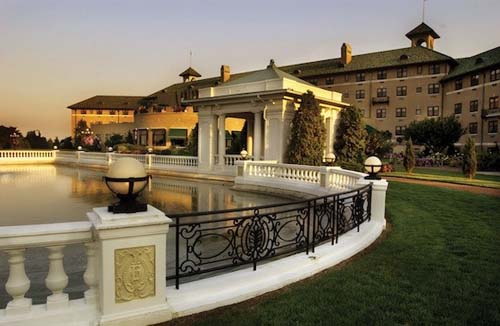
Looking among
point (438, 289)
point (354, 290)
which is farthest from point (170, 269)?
point (438, 289)

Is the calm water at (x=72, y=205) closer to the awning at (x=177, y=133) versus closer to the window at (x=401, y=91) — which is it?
the awning at (x=177, y=133)

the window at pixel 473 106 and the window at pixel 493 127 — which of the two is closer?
the window at pixel 493 127

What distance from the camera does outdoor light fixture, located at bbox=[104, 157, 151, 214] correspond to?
3.71 meters

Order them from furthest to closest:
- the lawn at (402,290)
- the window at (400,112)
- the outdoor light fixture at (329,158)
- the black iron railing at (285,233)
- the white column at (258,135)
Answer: the window at (400,112), the white column at (258,135), the outdoor light fixture at (329,158), the black iron railing at (285,233), the lawn at (402,290)

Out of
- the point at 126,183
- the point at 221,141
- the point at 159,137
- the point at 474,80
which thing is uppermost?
the point at 474,80

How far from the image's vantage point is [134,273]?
3.66m

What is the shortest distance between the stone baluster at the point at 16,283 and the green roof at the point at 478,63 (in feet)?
161

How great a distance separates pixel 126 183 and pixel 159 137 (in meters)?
51.2

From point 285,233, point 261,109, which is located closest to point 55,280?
point 285,233

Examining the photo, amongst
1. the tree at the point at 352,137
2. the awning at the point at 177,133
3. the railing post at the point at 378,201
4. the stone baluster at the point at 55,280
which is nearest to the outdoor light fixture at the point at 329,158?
the tree at the point at 352,137

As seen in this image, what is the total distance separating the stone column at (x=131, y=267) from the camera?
3514 mm

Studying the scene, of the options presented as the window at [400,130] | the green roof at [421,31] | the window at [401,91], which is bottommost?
the window at [400,130]

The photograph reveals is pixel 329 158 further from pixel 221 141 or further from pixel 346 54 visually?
pixel 346 54

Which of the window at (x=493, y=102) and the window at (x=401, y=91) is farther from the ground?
the window at (x=401, y=91)
